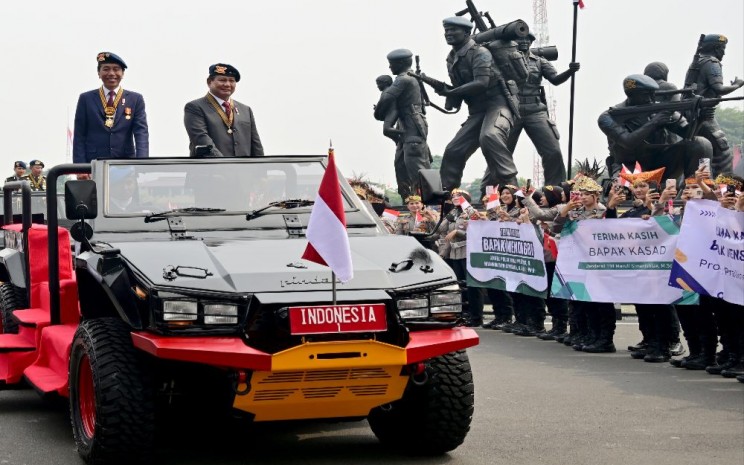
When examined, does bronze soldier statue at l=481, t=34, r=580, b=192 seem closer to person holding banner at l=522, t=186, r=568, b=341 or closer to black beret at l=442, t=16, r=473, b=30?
black beret at l=442, t=16, r=473, b=30

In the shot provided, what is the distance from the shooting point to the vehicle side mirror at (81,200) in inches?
308

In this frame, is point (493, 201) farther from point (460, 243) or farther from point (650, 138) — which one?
point (650, 138)

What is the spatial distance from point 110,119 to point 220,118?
118cm

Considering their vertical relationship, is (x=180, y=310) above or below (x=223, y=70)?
below

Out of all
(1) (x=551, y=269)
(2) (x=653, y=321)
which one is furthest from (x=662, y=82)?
(2) (x=653, y=321)

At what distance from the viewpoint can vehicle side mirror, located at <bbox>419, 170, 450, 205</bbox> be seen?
8.21m

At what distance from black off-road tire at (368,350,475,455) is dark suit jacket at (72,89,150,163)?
4253mm

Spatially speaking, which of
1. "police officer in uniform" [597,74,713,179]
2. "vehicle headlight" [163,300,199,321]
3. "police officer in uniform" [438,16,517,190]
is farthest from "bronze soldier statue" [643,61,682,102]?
"vehicle headlight" [163,300,199,321]

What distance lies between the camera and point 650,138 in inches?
1003

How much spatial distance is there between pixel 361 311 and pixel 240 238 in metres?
1.44

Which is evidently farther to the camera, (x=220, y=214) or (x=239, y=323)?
(x=220, y=214)

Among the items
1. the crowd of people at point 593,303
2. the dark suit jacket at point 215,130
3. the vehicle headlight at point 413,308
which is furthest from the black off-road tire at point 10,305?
the vehicle headlight at point 413,308

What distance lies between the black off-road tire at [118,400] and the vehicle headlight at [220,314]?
543mm

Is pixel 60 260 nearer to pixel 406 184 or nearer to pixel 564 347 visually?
pixel 564 347
